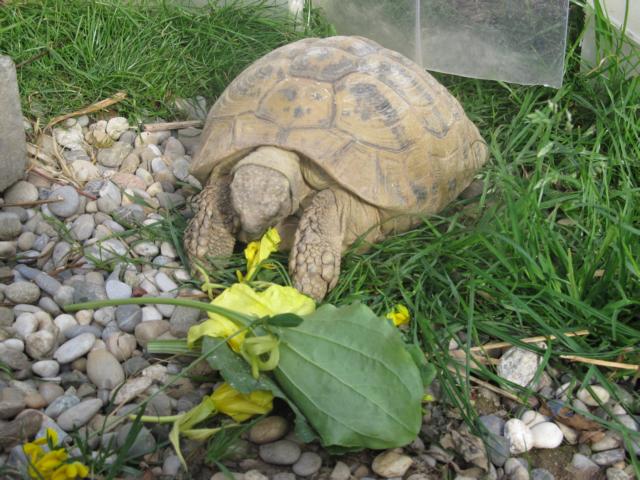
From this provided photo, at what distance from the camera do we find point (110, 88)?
14.6ft

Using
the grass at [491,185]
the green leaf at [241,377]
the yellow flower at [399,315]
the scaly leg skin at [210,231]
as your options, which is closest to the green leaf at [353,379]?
the green leaf at [241,377]

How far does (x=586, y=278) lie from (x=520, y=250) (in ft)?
1.10

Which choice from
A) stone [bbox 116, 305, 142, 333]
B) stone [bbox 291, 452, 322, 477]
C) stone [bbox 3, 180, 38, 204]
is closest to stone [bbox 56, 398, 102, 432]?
stone [bbox 116, 305, 142, 333]

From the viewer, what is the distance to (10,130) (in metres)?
3.58

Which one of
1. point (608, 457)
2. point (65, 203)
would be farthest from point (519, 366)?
point (65, 203)

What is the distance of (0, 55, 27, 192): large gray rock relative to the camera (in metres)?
3.50

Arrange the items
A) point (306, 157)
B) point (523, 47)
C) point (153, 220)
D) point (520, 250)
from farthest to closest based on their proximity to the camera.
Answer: point (523, 47)
point (153, 220)
point (306, 157)
point (520, 250)

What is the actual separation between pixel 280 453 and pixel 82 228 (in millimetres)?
1580

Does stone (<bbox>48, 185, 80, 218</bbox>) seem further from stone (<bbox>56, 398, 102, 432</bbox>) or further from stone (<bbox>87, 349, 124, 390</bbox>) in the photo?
stone (<bbox>56, 398, 102, 432</bbox>)

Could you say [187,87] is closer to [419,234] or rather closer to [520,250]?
[419,234]

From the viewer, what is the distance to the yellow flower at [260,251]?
320 cm

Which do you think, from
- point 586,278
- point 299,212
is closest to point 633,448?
point 586,278

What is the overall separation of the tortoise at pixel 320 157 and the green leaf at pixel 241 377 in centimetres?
63

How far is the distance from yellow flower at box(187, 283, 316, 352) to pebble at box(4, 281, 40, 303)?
756 mm
